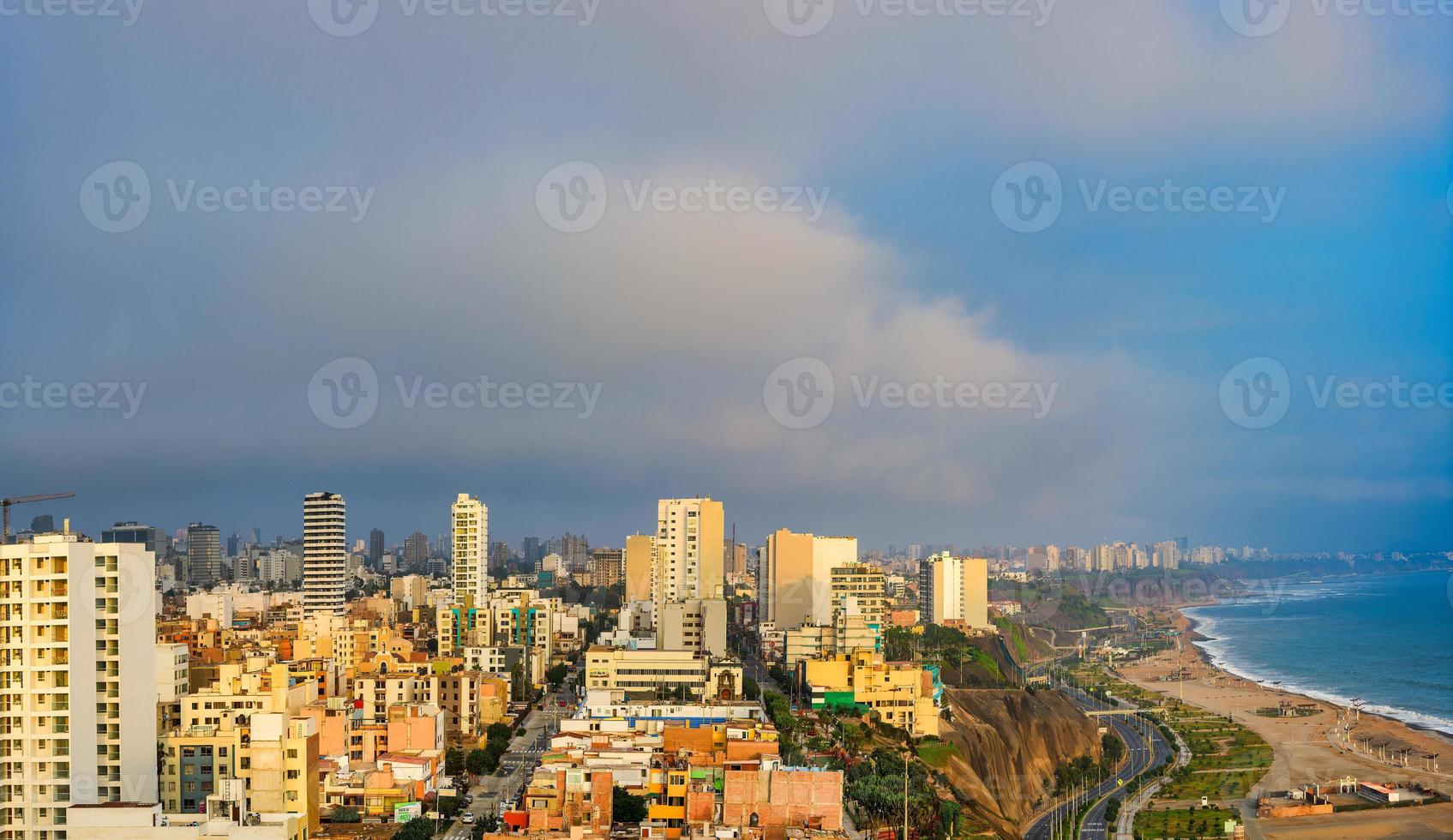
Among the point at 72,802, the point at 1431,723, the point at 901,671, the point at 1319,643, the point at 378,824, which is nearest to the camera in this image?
the point at 72,802

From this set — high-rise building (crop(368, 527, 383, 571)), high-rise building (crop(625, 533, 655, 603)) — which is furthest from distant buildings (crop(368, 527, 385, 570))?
high-rise building (crop(625, 533, 655, 603))

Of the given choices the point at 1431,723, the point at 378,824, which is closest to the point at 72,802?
the point at 378,824

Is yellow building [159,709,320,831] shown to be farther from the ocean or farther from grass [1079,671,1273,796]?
the ocean

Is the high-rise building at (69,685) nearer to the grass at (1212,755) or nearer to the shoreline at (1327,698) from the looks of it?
the grass at (1212,755)

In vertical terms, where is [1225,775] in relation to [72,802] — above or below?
below

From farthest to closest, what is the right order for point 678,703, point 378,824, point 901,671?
point 901,671, point 678,703, point 378,824

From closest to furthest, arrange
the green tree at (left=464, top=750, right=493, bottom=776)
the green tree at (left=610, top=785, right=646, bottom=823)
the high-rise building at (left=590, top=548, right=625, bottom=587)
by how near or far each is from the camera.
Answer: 1. the green tree at (left=610, top=785, right=646, bottom=823)
2. the green tree at (left=464, top=750, right=493, bottom=776)
3. the high-rise building at (left=590, top=548, right=625, bottom=587)

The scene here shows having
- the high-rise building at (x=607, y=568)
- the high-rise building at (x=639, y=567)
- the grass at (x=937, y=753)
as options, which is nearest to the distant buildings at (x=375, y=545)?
the high-rise building at (x=607, y=568)

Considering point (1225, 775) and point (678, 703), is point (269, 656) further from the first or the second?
point (1225, 775)
